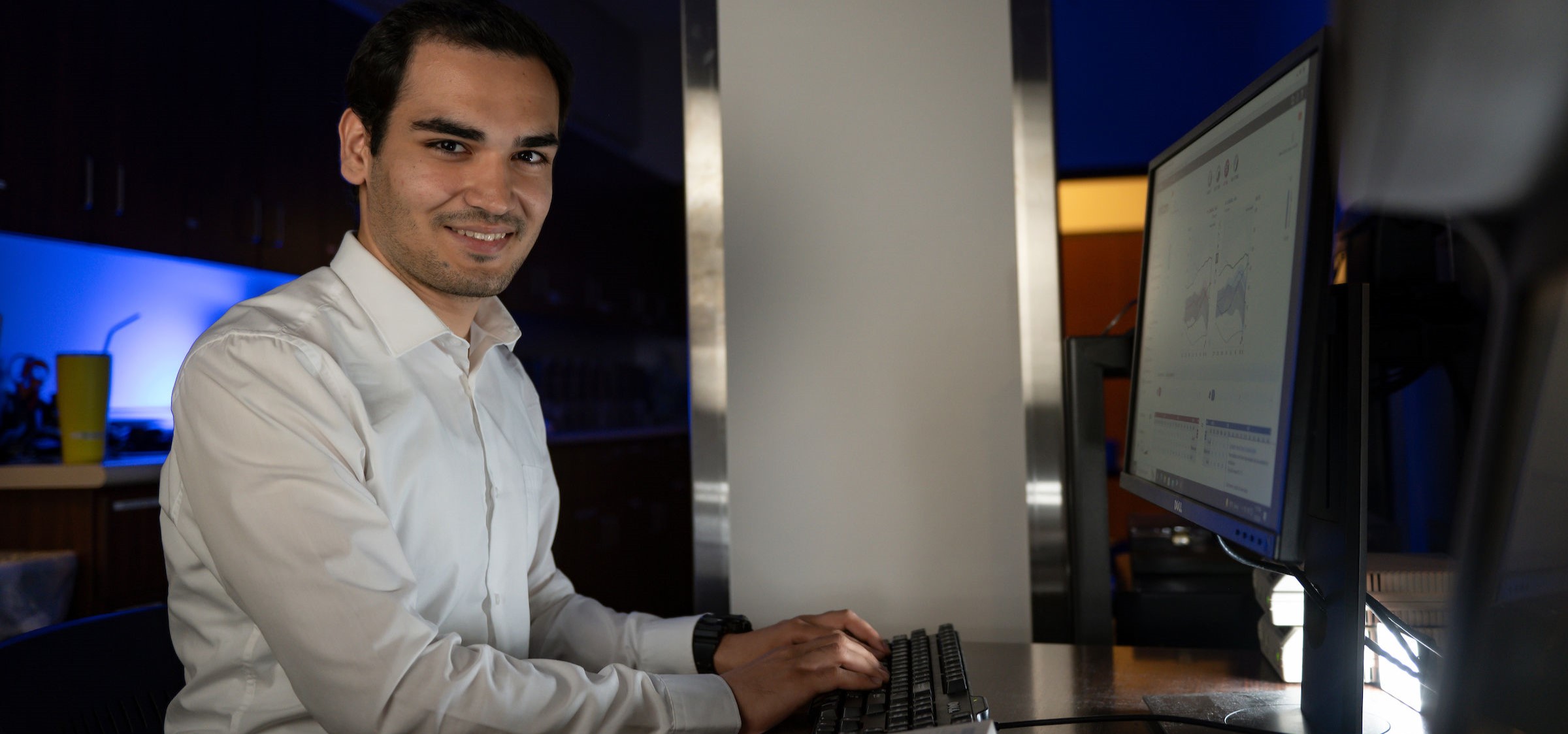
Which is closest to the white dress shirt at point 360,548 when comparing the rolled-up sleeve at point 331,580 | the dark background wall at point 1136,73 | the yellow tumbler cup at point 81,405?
the rolled-up sleeve at point 331,580

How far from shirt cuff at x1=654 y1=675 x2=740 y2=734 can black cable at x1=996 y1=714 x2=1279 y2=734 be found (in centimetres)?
22

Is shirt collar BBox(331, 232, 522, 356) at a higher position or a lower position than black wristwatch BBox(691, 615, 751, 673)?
higher

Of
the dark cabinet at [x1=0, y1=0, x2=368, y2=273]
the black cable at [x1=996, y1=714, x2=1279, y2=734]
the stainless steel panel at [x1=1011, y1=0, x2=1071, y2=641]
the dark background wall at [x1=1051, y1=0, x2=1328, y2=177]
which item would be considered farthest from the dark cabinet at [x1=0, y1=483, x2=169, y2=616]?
the dark background wall at [x1=1051, y1=0, x2=1328, y2=177]

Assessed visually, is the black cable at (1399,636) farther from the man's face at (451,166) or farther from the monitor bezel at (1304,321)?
the man's face at (451,166)

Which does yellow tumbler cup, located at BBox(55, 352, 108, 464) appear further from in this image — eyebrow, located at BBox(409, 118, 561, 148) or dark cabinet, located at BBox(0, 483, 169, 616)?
eyebrow, located at BBox(409, 118, 561, 148)

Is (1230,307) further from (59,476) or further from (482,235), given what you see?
(59,476)

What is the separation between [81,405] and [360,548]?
204cm

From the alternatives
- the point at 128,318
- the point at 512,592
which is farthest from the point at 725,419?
the point at 128,318

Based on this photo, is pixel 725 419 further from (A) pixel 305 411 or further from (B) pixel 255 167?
(B) pixel 255 167

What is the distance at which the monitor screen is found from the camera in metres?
0.67

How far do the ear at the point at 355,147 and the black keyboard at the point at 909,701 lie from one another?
753 millimetres

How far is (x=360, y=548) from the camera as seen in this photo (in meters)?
0.79

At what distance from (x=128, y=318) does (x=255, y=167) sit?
0.60m

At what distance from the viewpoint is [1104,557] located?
45.3 inches
